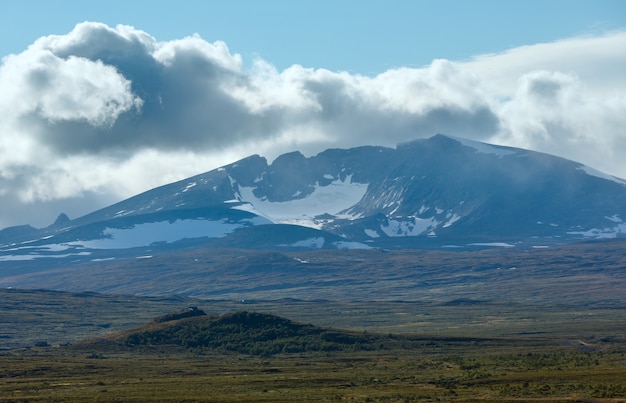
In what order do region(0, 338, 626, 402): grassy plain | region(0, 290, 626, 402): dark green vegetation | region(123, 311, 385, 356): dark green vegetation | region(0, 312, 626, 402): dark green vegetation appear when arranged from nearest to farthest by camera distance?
region(0, 338, 626, 402): grassy plain → region(0, 312, 626, 402): dark green vegetation → region(0, 290, 626, 402): dark green vegetation → region(123, 311, 385, 356): dark green vegetation

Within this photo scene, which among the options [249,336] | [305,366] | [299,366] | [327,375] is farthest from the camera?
[249,336]

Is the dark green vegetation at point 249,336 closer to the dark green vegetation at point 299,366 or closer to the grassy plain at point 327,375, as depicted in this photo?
the dark green vegetation at point 299,366

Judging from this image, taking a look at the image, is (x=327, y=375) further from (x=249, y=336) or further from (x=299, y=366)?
(x=249, y=336)

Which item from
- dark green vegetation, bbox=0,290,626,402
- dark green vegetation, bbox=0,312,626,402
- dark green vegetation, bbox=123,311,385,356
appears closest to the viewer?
dark green vegetation, bbox=0,312,626,402

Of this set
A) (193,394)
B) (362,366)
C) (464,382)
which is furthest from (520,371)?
(193,394)

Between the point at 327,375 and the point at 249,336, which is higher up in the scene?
the point at 249,336

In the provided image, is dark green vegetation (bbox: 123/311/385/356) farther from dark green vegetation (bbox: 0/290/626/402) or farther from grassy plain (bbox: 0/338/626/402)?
grassy plain (bbox: 0/338/626/402)

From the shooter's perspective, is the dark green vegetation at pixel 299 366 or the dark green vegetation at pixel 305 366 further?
the dark green vegetation at pixel 305 366

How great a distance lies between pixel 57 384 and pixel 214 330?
191 feet

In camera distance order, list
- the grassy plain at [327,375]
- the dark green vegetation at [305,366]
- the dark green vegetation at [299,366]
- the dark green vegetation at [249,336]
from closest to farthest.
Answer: the grassy plain at [327,375]
the dark green vegetation at [299,366]
the dark green vegetation at [305,366]
the dark green vegetation at [249,336]

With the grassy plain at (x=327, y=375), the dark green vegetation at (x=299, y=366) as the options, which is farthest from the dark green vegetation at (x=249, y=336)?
the grassy plain at (x=327, y=375)

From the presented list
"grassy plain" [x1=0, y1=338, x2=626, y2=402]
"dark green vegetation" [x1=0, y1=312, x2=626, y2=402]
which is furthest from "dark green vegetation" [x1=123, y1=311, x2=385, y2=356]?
"grassy plain" [x1=0, y1=338, x2=626, y2=402]

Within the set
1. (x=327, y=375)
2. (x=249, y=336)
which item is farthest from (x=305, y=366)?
(x=249, y=336)

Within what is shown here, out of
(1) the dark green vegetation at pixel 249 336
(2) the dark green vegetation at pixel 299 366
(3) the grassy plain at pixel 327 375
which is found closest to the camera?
(3) the grassy plain at pixel 327 375
